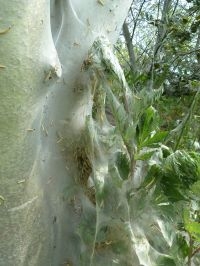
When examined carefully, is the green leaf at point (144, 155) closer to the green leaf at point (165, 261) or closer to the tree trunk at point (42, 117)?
the tree trunk at point (42, 117)

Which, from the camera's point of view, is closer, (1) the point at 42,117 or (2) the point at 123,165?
(1) the point at 42,117

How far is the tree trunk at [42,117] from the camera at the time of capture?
3.31 feet

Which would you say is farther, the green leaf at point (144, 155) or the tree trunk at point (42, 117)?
the green leaf at point (144, 155)

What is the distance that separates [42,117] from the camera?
1222 mm

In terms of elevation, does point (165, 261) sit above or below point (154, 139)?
below

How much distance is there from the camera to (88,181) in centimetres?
152

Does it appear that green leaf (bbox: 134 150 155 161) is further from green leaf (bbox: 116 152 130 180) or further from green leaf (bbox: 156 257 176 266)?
green leaf (bbox: 156 257 176 266)

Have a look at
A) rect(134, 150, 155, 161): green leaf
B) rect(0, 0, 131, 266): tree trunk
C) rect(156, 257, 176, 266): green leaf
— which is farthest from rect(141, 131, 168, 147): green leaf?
rect(156, 257, 176, 266): green leaf

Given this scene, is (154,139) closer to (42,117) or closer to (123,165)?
(123,165)

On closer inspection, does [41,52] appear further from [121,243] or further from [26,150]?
[121,243]

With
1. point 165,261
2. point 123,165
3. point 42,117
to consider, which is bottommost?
point 165,261

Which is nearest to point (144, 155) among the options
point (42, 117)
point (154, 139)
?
point (154, 139)

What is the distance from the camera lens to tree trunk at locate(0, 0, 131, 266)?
3.31 ft

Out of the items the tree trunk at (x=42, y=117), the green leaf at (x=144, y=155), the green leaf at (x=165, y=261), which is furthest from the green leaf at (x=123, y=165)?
the green leaf at (x=165, y=261)
